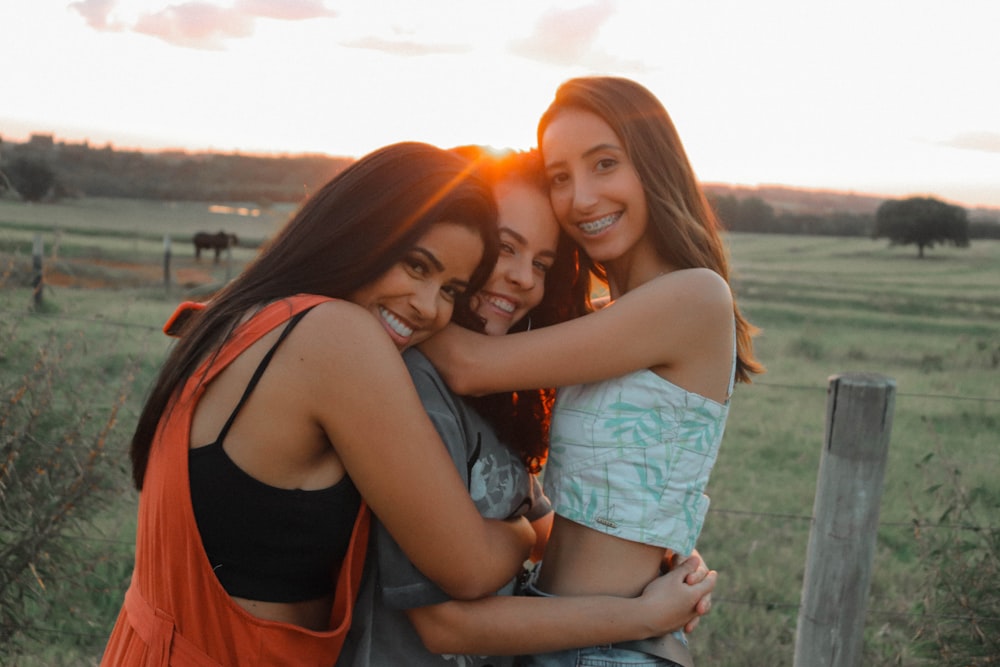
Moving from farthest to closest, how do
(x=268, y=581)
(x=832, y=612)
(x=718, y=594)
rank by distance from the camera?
(x=718, y=594), (x=832, y=612), (x=268, y=581)

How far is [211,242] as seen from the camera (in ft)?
88.3

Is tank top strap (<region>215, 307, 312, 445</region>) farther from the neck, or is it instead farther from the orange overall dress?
the neck

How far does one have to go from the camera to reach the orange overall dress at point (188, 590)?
1.63 meters

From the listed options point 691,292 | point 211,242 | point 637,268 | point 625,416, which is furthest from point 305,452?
point 211,242

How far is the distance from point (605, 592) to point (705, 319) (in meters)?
0.68

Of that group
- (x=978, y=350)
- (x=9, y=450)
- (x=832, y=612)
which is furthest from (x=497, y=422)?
(x=978, y=350)

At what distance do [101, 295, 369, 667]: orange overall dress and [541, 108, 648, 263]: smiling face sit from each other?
Answer: 90 cm

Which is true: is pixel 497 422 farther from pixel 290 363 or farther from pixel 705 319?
pixel 290 363

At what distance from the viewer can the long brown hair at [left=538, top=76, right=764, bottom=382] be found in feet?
7.58

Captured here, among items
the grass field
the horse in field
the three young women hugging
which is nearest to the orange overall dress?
the three young women hugging

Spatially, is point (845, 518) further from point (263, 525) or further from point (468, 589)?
point (263, 525)

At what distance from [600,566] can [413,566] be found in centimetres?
51

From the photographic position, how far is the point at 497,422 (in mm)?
2186

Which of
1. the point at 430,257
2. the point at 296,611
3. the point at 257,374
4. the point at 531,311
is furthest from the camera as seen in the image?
the point at 531,311
